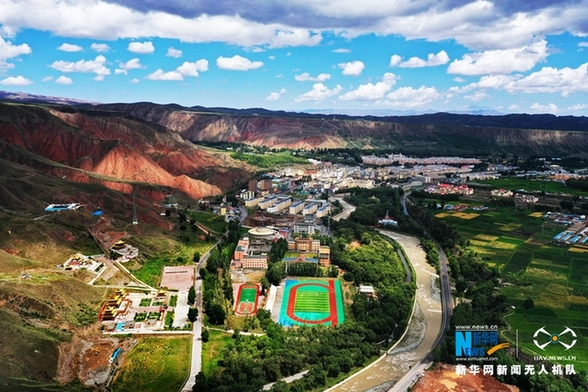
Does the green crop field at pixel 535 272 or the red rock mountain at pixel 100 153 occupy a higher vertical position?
the red rock mountain at pixel 100 153

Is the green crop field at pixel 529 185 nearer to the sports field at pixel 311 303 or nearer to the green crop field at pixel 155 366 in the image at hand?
the sports field at pixel 311 303

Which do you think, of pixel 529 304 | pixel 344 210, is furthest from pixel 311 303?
pixel 344 210

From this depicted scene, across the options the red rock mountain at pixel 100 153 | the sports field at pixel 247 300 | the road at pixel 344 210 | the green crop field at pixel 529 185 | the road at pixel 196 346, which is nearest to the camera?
the road at pixel 196 346

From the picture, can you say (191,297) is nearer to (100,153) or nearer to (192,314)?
(192,314)

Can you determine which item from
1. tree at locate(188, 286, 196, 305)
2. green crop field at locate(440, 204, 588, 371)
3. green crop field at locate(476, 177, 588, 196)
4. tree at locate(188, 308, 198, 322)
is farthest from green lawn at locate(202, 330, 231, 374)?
green crop field at locate(476, 177, 588, 196)

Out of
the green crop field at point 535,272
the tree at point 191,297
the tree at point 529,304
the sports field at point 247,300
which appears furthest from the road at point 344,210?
the tree at point 529,304

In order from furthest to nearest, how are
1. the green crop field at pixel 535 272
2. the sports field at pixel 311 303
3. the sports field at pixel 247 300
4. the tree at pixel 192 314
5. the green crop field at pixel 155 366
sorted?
1. the sports field at pixel 247 300
2. the sports field at pixel 311 303
3. the tree at pixel 192 314
4. the green crop field at pixel 535 272
5. the green crop field at pixel 155 366

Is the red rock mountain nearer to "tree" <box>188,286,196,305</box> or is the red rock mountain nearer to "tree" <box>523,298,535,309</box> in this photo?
"tree" <box>188,286,196,305</box>
